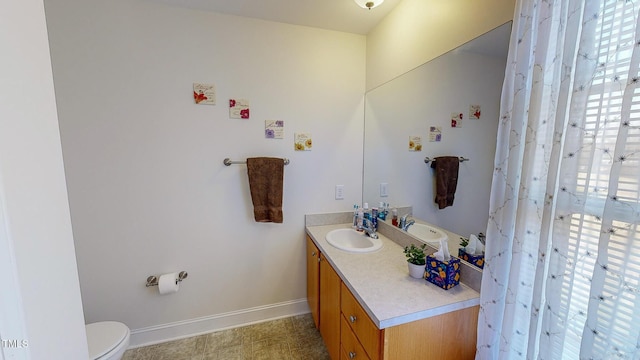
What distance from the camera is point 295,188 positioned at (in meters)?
2.04

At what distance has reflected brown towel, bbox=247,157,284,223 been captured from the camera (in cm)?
185

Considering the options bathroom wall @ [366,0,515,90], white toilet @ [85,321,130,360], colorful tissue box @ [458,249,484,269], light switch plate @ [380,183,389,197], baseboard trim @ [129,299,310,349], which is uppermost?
bathroom wall @ [366,0,515,90]

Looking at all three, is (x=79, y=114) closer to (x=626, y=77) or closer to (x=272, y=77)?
Result: (x=272, y=77)

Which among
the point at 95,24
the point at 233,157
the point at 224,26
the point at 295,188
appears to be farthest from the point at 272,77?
the point at 95,24

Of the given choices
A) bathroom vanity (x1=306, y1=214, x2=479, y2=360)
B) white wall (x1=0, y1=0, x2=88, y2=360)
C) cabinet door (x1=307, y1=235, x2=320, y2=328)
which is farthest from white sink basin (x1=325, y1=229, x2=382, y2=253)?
white wall (x1=0, y1=0, x2=88, y2=360)

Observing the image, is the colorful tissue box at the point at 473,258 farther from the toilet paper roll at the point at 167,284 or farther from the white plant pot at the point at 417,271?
the toilet paper roll at the point at 167,284

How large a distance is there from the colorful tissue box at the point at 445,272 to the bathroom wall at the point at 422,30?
1.08 m

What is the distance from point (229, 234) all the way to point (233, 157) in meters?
0.62

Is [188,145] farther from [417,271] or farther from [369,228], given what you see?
[417,271]

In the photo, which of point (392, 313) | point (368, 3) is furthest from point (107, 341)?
point (368, 3)

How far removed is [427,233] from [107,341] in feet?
6.60

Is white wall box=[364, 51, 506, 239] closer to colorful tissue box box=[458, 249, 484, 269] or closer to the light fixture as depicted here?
colorful tissue box box=[458, 249, 484, 269]

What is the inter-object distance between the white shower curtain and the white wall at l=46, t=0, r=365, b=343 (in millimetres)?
1350

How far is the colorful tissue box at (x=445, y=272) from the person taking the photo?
1147 millimetres
